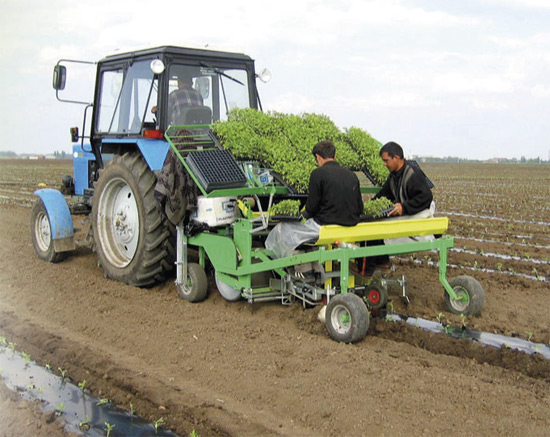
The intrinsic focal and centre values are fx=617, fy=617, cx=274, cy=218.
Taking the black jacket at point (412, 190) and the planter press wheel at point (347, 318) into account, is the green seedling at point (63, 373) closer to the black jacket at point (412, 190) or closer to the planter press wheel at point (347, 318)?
the planter press wheel at point (347, 318)

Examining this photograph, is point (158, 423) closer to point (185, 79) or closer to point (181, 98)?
point (181, 98)

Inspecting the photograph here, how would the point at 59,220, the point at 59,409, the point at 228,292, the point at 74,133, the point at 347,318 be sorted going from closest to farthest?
the point at 59,409, the point at 347,318, the point at 228,292, the point at 59,220, the point at 74,133

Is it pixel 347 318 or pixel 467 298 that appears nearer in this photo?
pixel 347 318

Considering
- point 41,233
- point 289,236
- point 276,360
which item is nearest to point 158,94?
point 289,236

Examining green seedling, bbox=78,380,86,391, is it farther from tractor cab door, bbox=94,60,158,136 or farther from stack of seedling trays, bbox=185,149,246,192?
tractor cab door, bbox=94,60,158,136

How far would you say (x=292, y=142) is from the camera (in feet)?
19.9

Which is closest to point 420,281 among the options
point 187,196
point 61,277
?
point 187,196

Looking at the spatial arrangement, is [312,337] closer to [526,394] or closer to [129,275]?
[526,394]

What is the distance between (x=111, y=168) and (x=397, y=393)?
4.17 metres

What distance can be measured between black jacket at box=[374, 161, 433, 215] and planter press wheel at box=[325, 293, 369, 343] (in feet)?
4.32

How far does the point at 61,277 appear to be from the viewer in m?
7.11

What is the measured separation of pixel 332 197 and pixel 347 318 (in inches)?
40.0

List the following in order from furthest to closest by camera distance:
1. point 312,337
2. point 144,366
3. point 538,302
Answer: point 538,302
point 312,337
point 144,366

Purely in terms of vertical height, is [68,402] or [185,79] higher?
[185,79]
